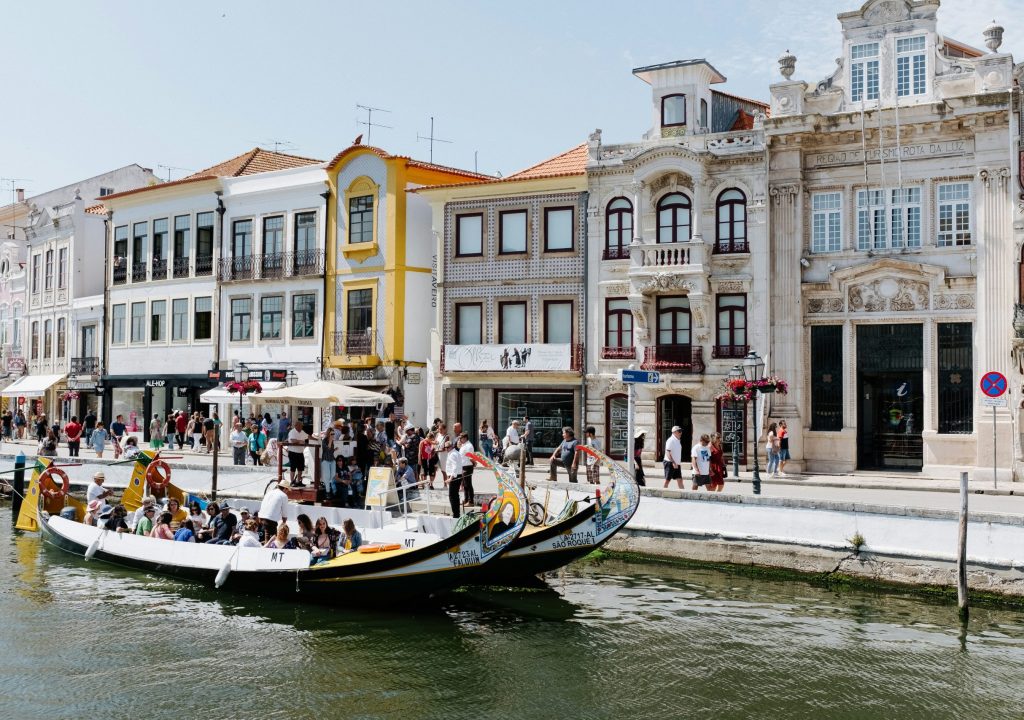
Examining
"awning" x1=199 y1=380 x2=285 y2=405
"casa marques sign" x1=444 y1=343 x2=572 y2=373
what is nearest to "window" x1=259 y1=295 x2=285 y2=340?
"awning" x1=199 y1=380 x2=285 y2=405

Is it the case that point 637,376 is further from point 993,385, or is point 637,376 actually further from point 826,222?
point 826,222

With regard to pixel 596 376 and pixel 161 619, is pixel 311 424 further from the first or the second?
pixel 161 619

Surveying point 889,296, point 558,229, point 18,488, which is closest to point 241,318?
point 18,488

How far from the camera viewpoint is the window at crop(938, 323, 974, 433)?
29219mm

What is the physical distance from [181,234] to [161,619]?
29.1 meters

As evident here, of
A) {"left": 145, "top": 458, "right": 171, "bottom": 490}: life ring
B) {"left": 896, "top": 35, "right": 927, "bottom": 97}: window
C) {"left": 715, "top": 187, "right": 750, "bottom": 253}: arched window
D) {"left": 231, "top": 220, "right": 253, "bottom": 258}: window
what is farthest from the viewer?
{"left": 231, "top": 220, "right": 253, "bottom": 258}: window

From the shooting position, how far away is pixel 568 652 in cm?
1580

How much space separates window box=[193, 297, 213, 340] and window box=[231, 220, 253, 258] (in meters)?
2.29

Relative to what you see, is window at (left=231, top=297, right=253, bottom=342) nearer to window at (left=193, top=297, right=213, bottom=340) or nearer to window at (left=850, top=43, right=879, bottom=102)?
window at (left=193, top=297, right=213, bottom=340)

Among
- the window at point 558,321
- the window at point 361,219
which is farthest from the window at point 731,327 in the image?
the window at point 361,219

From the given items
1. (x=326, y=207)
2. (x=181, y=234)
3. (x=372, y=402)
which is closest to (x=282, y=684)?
(x=372, y=402)

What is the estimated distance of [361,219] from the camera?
38.7 metres

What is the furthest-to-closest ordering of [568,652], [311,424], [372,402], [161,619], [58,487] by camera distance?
[311,424] < [372,402] < [58,487] < [161,619] < [568,652]

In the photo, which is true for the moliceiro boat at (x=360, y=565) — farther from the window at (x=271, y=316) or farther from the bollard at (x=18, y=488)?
the window at (x=271, y=316)
